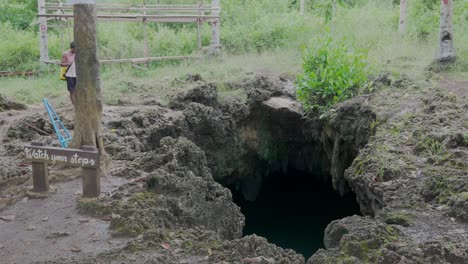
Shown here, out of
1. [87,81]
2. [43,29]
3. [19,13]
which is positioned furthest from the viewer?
[19,13]

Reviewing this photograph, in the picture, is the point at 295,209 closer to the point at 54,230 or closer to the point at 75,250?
the point at 54,230

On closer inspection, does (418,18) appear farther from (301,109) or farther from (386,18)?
(301,109)

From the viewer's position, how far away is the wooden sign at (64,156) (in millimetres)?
6195

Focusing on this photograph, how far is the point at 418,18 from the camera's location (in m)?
18.1

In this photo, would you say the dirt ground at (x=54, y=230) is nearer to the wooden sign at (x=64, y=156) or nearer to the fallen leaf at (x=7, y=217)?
the fallen leaf at (x=7, y=217)

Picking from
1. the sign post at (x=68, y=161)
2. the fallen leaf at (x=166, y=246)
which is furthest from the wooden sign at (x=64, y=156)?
the fallen leaf at (x=166, y=246)

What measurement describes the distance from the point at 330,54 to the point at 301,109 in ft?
4.41

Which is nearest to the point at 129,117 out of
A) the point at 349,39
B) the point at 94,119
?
the point at 94,119

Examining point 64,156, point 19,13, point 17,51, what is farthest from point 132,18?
point 64,156

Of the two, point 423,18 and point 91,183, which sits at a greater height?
point 423,18

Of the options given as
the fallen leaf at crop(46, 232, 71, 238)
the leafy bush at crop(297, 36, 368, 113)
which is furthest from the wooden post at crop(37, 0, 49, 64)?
the fallen leaf at crop(46, 232, 71, 238)

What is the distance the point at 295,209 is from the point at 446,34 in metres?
5.70

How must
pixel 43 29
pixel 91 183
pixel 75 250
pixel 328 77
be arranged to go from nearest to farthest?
pixel 75 250, pixel 91 183, pixel 328 77, pixel 43 29

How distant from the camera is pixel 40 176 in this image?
6.72 meters
